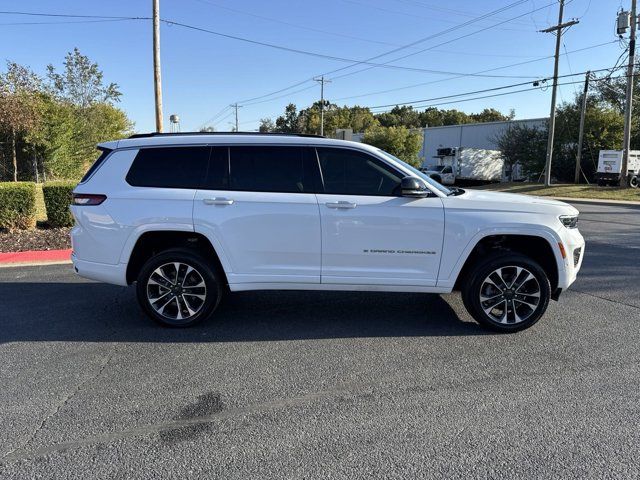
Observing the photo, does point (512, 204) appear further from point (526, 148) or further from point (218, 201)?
point (526, 148)

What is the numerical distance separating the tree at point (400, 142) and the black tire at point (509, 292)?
38561mm

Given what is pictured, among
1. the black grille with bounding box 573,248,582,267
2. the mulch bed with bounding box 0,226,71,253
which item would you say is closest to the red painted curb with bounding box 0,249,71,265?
the mulch bed with bounding box 0,226,71,253

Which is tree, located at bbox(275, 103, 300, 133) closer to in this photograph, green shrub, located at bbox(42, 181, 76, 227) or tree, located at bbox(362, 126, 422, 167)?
tree, located at bbox(362, 126, 422, 167)

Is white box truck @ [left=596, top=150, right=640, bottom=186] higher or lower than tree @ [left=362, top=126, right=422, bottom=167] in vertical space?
lower

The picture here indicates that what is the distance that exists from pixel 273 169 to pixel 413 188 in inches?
55.5

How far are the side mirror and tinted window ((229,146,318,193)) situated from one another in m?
0.88

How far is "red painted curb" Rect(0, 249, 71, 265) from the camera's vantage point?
332 inches

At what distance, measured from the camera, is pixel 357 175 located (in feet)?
15.8

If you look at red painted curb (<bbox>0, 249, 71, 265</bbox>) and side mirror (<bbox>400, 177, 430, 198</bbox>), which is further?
red painted curb (<bbox>0, 249, 71, 265</bbox>)

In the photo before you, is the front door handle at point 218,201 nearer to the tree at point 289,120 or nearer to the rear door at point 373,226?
the rear door at point 373,226

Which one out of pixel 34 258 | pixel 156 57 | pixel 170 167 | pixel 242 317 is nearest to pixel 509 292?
pixel 242 317

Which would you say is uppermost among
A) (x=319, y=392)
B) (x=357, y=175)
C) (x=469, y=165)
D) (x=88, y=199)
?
(x=469, y=165)

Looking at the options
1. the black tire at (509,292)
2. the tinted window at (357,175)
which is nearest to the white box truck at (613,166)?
the black tire at (509,292)

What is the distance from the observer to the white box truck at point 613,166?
31.7 meters
